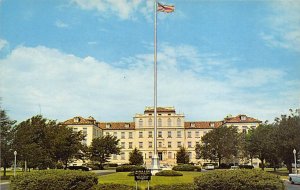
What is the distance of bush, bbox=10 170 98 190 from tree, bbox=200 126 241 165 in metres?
53.0

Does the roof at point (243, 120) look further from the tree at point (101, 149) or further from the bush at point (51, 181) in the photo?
the bush at point (51, 181)

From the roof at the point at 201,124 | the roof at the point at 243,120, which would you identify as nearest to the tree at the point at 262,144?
the roof at the point at 243,120

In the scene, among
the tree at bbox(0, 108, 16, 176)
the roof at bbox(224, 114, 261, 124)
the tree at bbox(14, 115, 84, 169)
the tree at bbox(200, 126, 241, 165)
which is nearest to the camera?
the tree at bbox(0, 108, 16, 176)

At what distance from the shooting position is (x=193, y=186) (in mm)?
19203

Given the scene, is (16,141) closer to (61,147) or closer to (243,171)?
(61,147)

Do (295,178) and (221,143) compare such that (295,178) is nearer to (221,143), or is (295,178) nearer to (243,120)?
(221,143)

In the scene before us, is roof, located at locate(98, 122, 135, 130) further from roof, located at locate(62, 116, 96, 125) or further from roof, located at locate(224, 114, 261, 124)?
roof, located at locate(224, 114, 261, 124)

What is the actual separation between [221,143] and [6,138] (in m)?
38.4

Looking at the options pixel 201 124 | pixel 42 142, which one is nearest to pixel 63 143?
pixel 42 142

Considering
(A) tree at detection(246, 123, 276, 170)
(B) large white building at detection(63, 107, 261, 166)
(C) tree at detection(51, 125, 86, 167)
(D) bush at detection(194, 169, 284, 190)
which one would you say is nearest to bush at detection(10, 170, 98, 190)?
(D) bush at detection(194, 169, 284, 190)

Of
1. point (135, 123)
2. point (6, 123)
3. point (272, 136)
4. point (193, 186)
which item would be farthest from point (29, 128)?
point (135, 123)

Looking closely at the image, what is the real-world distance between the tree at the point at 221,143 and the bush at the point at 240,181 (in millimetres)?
52294

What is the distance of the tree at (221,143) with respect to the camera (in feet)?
229

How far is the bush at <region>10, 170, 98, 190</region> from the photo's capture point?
1870 cm
